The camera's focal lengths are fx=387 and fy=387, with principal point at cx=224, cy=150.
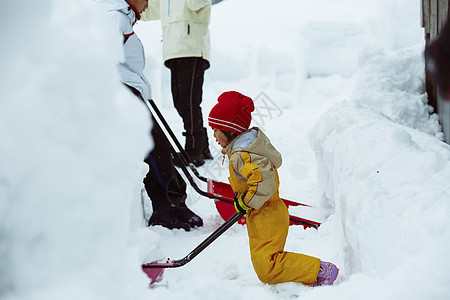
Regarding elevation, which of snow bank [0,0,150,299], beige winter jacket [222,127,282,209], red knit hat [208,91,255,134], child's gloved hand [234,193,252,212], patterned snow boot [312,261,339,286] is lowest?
patterned snow boot [312,261,339,286]

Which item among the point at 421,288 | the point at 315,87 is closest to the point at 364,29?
the point at 315,87

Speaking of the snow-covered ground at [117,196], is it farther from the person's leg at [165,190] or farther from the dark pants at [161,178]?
the dark pants at [161,178]

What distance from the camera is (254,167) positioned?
1.66 metres

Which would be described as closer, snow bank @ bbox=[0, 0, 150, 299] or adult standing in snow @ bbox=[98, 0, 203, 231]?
snow bank @ bbox=[0, 0, 150, 299]

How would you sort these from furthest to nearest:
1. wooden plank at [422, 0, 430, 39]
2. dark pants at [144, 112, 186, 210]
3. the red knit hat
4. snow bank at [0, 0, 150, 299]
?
wooden plank at [422, 0, 430, 39], dark pants at [144, 112, 186, 210], the red knit hat, snow bank at [0, 0, 150, 299]

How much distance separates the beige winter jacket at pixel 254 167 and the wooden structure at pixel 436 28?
5.71 ft

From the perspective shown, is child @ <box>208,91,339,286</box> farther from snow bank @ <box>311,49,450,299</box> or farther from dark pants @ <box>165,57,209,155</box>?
dark pants @ <box>165,57,209,155</box>

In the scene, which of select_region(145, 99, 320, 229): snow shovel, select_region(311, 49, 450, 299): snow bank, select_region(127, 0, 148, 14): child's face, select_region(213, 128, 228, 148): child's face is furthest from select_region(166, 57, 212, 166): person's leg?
select_region(213, 128, 228, 148): child's face

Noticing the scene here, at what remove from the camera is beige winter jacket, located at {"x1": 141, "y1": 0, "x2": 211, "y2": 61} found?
11.4 feet

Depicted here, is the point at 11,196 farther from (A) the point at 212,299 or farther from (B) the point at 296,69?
(B) the point at 296,69

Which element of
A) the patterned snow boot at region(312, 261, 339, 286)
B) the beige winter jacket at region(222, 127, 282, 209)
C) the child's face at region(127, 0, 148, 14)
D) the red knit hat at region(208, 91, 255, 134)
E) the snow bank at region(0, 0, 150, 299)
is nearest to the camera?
the snow bank at region(0, 0, 150, 299)

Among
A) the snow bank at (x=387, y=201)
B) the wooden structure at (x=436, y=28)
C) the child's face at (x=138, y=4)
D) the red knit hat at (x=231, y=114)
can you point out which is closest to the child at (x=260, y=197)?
the red knit hat at (x=231, y=114)

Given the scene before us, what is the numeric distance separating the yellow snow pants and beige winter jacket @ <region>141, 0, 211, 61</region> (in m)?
2.13

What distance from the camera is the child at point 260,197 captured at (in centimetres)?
161
